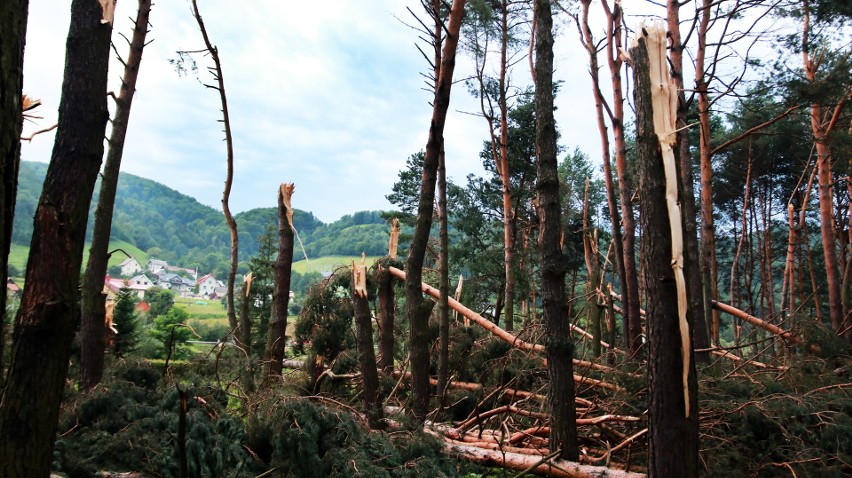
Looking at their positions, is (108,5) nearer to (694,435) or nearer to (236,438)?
(236,438)

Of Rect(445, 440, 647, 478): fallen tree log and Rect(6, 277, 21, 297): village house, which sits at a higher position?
Rect(6, 277, 21, 297): village house

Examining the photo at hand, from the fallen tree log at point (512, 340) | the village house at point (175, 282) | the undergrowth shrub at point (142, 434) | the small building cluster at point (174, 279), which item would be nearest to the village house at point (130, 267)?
the small building cluster at point (174, 279)

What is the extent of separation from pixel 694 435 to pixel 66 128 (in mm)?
3888

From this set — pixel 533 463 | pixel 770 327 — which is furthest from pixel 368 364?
pixel 770 327

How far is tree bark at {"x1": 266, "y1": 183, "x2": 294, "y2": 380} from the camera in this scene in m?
7.07

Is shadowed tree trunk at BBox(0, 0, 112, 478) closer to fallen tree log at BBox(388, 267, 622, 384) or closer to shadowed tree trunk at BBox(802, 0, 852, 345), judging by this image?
fallen tree log at BBox(388, 267, 622, 384)

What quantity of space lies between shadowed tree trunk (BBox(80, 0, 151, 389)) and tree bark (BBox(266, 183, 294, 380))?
1957 mm

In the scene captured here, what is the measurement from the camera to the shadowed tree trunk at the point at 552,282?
14.0 ft

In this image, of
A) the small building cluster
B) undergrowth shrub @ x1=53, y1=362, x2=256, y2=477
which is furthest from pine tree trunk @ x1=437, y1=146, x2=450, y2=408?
Answer: the small building cluster

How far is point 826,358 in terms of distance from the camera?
610cm

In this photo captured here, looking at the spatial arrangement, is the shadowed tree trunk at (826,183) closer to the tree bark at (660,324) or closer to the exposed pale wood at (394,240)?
the exposed pale wood at (394,240)

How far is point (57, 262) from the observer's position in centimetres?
270

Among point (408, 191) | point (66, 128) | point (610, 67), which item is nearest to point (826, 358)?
point (610, 67)

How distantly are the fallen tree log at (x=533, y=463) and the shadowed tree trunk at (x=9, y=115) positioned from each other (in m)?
3.15
